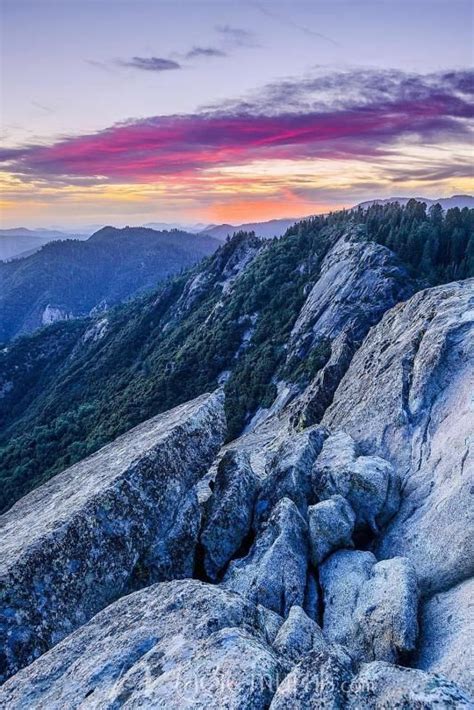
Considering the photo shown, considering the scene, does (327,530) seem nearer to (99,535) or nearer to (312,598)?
(312,598)

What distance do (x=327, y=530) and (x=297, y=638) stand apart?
21.9 feet

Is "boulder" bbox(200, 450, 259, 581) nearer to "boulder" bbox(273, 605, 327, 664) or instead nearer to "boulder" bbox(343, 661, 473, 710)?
"boulder" bbox(273, 605, 327, 664)

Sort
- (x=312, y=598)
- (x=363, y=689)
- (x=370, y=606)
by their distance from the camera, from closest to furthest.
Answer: (x=363, y=689), (x=370, y=606), (x=312, y=598)

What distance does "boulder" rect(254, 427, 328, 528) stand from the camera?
81.4ft

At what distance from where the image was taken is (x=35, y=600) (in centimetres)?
1742

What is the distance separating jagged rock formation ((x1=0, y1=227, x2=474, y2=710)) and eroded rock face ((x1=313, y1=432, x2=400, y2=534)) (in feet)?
0.27

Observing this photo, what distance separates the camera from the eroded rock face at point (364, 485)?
2239 centimetres

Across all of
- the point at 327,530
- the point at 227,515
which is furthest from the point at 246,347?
the point at 327,530

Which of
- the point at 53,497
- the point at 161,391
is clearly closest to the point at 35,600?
the point at 53,497

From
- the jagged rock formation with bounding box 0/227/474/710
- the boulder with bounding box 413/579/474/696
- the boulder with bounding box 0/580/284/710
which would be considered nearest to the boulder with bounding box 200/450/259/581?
the jagged rock formation with bounding box 0/227/474/710

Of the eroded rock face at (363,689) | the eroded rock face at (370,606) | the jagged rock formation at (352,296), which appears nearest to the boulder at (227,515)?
the eroded rock face at (370,606)

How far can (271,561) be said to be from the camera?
20.2 meters

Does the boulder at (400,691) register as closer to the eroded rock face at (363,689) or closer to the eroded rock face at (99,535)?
the eroded rock face at (363,689)

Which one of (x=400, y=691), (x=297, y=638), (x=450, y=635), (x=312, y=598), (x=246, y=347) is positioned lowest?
(x=246, y=347)
